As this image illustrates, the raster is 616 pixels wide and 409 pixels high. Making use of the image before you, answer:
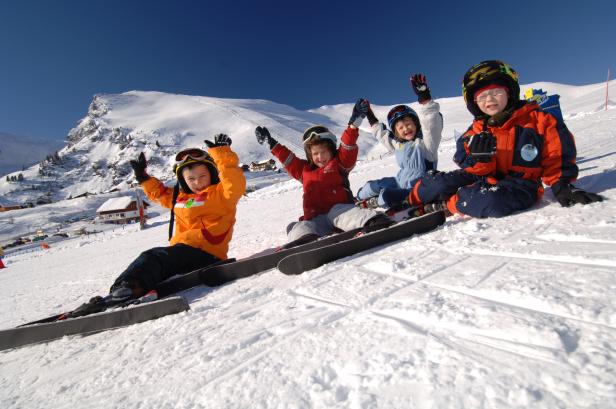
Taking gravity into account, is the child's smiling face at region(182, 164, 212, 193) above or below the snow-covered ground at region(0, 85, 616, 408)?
above

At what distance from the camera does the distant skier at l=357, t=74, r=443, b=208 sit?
3.31m

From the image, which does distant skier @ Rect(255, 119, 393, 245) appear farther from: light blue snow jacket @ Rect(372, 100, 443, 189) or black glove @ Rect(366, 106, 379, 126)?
light blue snow jacket @ Rect(372, 100, 443, 189)

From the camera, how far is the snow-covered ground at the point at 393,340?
0.75m

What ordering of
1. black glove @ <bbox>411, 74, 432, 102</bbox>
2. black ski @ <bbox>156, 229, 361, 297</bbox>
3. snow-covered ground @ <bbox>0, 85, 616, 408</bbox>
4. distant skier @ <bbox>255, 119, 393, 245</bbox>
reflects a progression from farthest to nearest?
1. distant skier @ <bbox>255, 119, 393, 245</bbox>
2. black glove @ <bbox>411, 74, 432, 102</bbox>
3. black ski @ <bbox>156, 229, 361, 297</bbox>
4. snow-covered ground @ <bbox>0, 85, 616, 408</bbox>

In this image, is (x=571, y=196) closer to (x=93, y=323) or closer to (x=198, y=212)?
(x=198, y=212)

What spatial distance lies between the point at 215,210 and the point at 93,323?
142 cm

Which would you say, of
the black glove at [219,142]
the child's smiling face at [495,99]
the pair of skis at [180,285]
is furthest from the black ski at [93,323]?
the child's smiling face at [495,99]

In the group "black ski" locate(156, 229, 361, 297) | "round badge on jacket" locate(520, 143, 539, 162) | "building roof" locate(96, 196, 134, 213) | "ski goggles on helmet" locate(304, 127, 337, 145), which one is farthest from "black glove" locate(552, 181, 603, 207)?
"building roof" locate(96, 196, 134, 213)

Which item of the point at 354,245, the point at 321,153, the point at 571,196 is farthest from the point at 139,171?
the point at 571,196

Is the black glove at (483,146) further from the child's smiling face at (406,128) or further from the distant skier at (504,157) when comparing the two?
the child's smiling face at (406,128)

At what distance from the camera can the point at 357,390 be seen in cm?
81

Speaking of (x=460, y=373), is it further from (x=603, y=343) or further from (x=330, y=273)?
(x=330, y=273)

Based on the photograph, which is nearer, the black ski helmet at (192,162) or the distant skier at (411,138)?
the black ski helmet at (192,162)

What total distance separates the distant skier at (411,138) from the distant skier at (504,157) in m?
0.45
